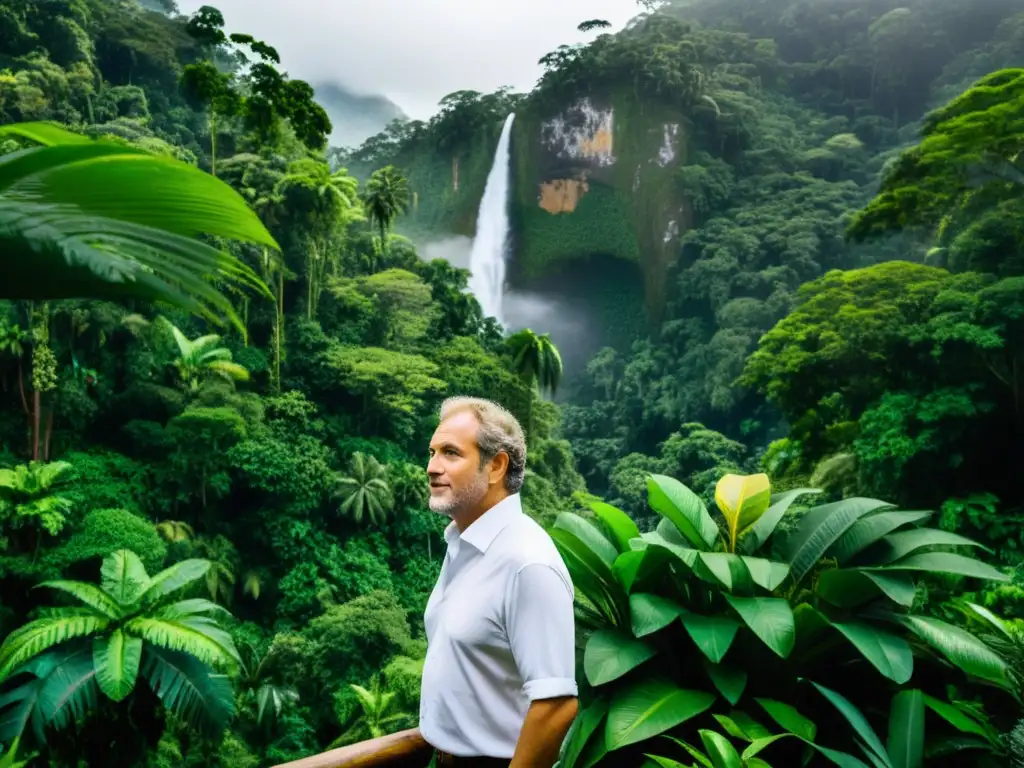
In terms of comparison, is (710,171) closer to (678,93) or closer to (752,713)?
(678,93)

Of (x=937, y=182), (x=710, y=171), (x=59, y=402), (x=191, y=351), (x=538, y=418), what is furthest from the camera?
(x=710, y=171)

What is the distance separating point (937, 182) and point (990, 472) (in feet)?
13.9

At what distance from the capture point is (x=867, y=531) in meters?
1.73

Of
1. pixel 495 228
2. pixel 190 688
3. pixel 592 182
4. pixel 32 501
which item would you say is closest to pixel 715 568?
pixel 190 688

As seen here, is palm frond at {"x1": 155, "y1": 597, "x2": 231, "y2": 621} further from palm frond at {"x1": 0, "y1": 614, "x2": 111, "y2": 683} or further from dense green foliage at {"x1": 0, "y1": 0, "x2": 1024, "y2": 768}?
palm frond at {"x1": 0, "y1": 614, "x2": 111, "y2": 683}

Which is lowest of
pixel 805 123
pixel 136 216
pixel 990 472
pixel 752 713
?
pixel 990 472

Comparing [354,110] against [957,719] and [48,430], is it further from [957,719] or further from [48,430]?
[957,719]

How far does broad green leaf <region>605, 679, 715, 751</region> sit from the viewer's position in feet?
4.80

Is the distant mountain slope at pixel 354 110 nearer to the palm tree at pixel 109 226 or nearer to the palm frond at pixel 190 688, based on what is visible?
the palm frond at pixel 190 688

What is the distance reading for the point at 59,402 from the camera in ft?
45.5

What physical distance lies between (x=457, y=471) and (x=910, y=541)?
113 centimetres

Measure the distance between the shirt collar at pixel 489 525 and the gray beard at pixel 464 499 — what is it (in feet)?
0.08

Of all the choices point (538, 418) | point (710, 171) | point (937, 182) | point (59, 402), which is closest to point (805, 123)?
point (710, 171)

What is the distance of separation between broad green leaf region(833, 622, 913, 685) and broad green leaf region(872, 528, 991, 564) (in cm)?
18
